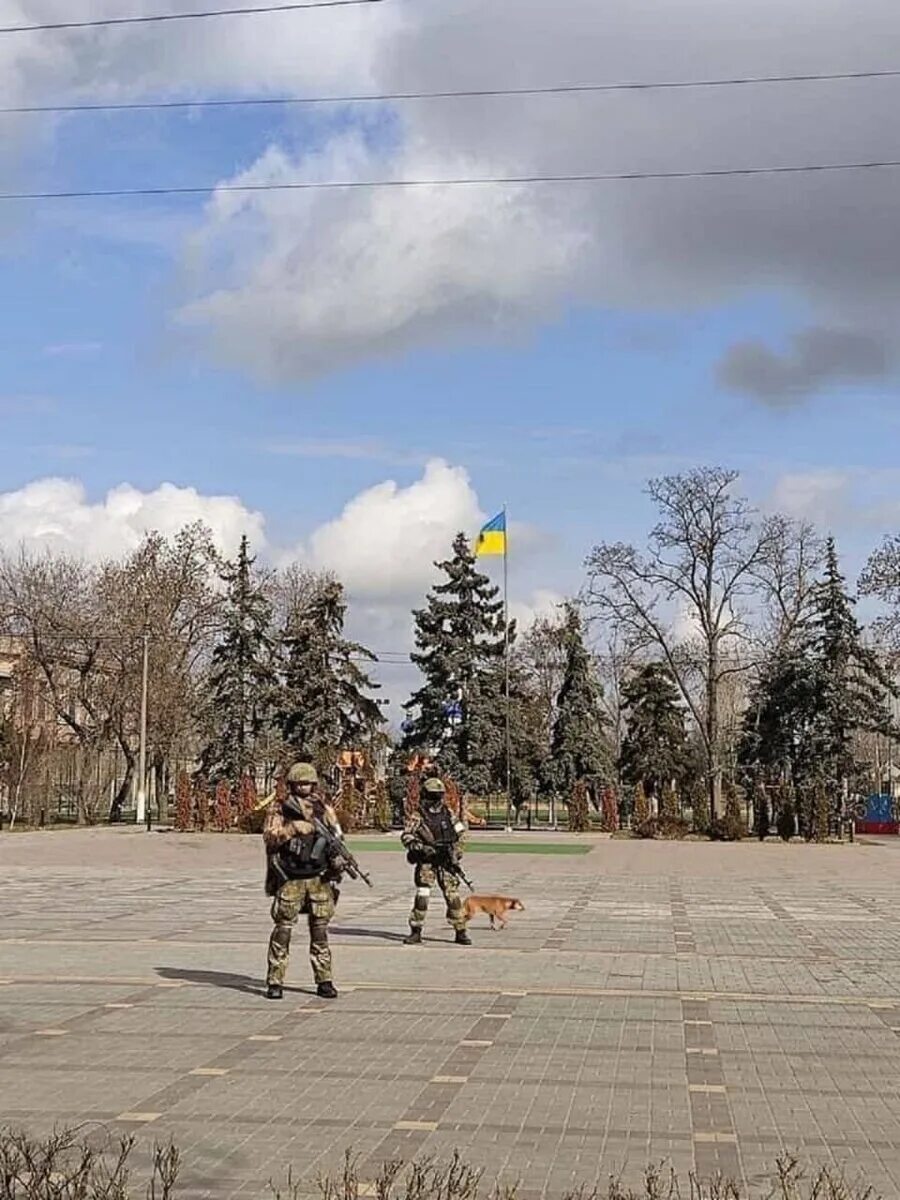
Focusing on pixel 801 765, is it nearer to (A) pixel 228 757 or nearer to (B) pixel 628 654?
(B) pixel 628 654

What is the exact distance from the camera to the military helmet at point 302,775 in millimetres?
12195

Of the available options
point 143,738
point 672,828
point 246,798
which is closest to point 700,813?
point 672,828

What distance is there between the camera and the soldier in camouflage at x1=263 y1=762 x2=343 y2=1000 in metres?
11.7

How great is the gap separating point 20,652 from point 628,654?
23.9 m

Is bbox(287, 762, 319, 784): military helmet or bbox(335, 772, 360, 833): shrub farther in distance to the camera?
bbox(335, 772, 360, 833): shrub

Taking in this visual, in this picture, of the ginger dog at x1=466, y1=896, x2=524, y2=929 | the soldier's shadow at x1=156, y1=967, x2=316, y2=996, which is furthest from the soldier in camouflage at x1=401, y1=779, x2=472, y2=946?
the soldier's shadow at x1=156, y1=967, x2=316, y2=996

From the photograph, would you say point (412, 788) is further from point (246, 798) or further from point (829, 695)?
point (829, 695)

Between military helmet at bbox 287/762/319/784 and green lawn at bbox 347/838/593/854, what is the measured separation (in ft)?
84.4

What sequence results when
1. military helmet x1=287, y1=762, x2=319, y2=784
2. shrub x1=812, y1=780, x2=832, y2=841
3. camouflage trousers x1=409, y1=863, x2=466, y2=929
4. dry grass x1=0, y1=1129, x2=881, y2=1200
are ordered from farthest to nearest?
shrub x1=812, y1=780, x2=832, y2=841 → camouflage trousers x1=409, y1=863, x2=466, y2=929 → military helmet x1=287, y1=762, x2=319, y2=784 → dry grass x1=0, y1=1129, x2=881, y2=1200

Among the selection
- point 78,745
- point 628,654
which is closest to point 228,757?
point 78,745

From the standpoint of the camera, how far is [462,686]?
188ft

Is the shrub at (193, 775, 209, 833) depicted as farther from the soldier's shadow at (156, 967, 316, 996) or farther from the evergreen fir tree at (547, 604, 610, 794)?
the soldier's shadow at (156, 967, 316, 996)

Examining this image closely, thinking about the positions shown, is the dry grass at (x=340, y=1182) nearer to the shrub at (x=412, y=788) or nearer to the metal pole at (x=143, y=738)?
the shrub at (x=412, y=788)

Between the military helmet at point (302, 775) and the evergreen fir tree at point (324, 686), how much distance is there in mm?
43905
